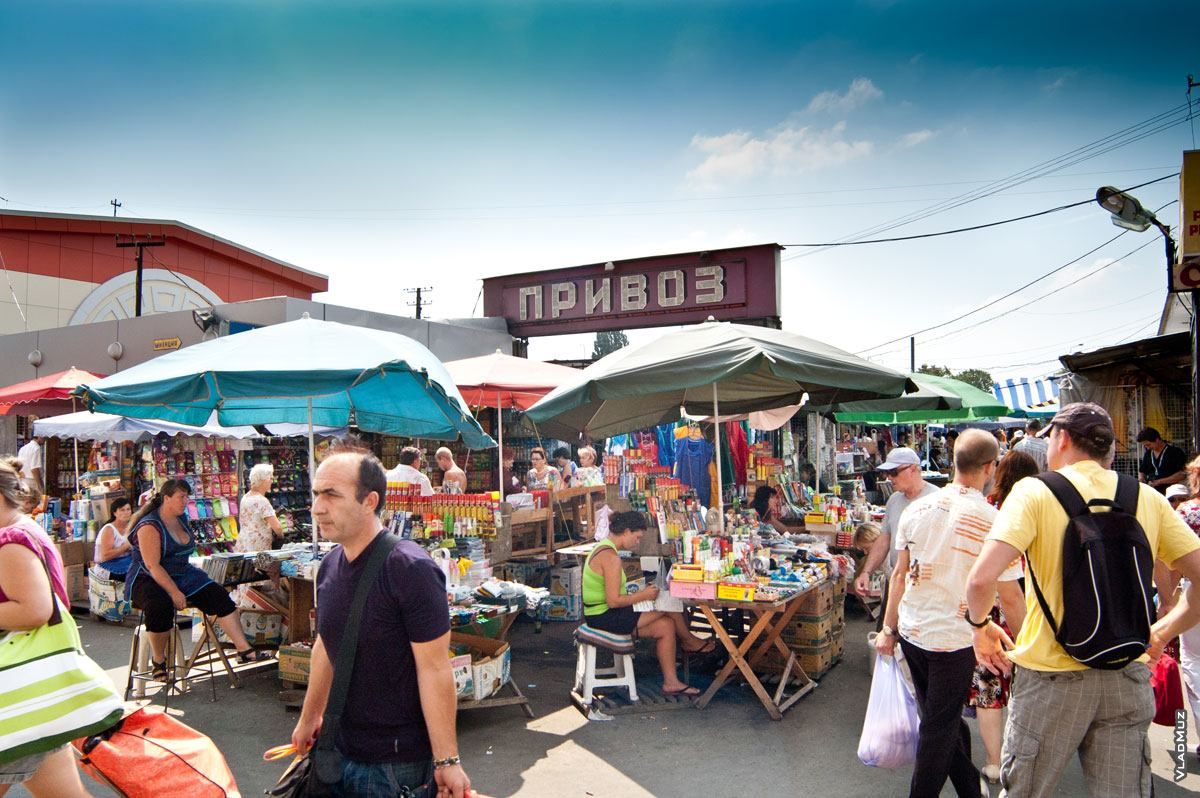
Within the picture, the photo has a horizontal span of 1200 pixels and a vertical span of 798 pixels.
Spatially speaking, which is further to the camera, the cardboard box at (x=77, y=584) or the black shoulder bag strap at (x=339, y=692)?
the cardboard box at (x=77, y=584)

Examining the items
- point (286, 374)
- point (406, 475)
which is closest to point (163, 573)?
point (286, 374)

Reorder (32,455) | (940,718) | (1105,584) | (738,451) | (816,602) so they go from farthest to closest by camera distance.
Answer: (32,455)
(738,451)
(816,602)
(940,718)
(1105,584)

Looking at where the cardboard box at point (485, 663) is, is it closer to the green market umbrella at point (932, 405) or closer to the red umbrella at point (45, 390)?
the green market umbrella at point (932, 405)

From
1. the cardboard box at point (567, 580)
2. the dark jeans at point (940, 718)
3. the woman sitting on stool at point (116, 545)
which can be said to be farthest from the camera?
the cardboard box at point (567, 580)

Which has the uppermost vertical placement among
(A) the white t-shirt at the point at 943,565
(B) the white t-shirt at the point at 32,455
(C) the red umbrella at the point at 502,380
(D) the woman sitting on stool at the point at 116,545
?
(C) the red umbrella at the point at 502,380

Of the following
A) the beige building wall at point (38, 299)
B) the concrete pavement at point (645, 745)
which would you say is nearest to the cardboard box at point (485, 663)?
the concrete pavement at point (645, 745)

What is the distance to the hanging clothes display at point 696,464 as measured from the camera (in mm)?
8992

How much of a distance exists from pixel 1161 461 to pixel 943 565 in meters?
7.77

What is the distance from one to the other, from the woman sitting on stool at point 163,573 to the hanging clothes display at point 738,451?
19.8 ft

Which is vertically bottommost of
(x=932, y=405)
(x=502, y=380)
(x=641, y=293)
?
(x=932, y=405)

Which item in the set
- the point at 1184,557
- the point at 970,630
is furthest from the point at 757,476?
the point at 1184,557

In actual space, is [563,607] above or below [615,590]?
Result: below

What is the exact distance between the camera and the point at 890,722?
151 inches

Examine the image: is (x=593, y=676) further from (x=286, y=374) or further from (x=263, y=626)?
(x=263, y=626)
